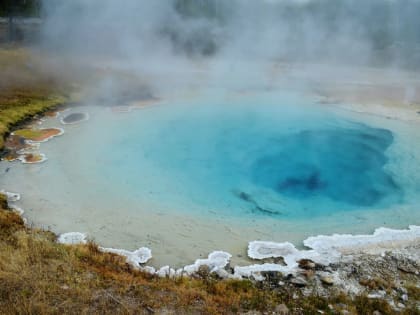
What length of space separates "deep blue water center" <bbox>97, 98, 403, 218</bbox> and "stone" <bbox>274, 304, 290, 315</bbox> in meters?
3.40

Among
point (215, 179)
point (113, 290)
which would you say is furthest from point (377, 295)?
point (215, 179)

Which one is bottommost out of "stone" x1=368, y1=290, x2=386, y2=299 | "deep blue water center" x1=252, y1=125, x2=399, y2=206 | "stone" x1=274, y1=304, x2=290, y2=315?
"deep blue water center" x1=252, y1=125, x2=399, y2=206

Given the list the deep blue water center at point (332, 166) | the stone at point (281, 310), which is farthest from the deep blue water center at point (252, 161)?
the stone at point (281, 310)

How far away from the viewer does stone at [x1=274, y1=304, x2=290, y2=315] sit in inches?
210

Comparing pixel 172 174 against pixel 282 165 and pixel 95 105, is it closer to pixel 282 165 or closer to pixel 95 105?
pixel 282 165

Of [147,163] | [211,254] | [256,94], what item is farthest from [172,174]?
[256,94]

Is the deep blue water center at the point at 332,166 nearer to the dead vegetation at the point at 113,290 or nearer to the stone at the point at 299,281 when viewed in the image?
the stone at the point at 299,281

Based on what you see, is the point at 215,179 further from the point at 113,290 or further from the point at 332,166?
the point at 113,290

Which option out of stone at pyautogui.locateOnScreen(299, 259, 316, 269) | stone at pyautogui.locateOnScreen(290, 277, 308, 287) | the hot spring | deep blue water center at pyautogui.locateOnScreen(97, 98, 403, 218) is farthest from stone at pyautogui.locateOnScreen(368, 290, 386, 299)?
deep blue water center at pyautogui.locateOnScreen(97, 98, 403, 218)

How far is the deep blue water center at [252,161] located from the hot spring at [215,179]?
4 centimetres

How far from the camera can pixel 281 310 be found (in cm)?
539

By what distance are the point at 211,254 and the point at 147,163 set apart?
16.1 feet

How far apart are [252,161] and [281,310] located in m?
7.23

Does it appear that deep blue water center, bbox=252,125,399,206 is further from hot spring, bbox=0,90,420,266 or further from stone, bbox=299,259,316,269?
stone, bbox=299,259,316,269
